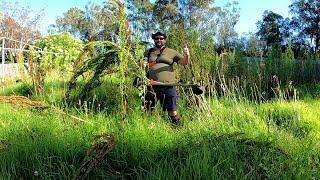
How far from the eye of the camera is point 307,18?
42031 mm

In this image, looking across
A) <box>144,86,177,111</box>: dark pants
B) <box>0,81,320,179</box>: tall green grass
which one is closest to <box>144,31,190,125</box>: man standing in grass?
<box>144,86,177,111</box>: dark pants

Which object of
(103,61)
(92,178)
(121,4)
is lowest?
(92,178)

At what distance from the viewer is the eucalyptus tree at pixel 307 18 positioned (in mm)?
40763

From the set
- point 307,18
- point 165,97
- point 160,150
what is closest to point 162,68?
point 165,97

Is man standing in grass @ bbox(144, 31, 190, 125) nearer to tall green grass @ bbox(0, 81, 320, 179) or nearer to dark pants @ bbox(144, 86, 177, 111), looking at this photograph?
dark pants @ bbox(144, 86, 177, 111)

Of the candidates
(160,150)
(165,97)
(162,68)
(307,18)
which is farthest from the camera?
(307,18)

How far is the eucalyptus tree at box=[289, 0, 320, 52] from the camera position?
40.8 metres

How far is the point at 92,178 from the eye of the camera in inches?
162

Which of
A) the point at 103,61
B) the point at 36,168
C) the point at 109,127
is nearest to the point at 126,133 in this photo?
the point at 109,127

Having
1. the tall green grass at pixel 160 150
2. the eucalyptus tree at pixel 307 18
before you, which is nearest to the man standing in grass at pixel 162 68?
the tall green grass at pixel 160 150

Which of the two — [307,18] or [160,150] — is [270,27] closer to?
[307,18]

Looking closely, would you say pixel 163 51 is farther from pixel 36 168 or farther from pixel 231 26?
pixel 231 26

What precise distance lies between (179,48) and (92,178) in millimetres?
5641

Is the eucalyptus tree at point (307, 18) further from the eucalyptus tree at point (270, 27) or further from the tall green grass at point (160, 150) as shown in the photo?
the tall green grass at point (160, 150)
